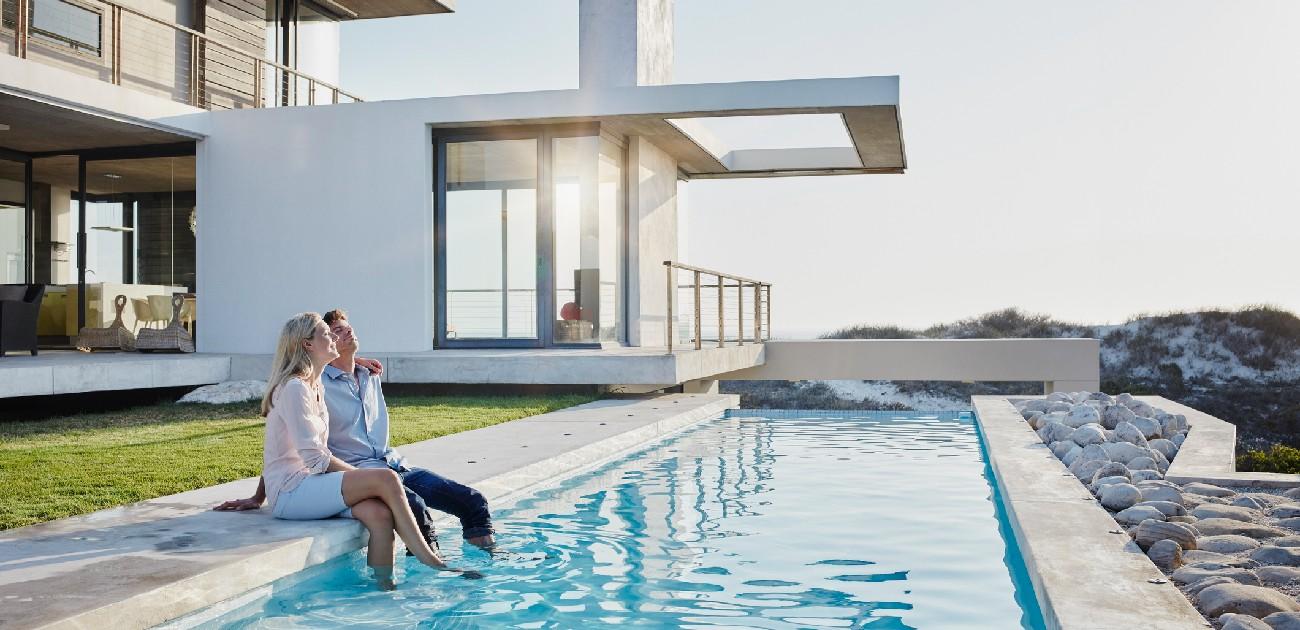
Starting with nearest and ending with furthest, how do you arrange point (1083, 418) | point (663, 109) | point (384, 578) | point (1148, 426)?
1. point (384, 578)
2. point (1148, 426)
3. point (1083, 418)
4. point (663, 109)

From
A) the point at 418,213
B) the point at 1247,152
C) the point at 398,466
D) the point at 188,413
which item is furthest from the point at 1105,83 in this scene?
the point at 398,466

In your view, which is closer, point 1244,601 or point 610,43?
point 1244,601

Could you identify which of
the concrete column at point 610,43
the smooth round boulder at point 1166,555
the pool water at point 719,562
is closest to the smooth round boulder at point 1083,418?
the pool water at point 719,562

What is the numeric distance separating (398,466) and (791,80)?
7751mm

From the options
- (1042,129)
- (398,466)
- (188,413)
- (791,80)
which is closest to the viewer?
(398,466)

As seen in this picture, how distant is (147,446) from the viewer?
7.28m

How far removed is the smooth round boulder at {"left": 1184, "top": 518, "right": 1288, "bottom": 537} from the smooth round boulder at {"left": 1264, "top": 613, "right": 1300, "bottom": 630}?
1.38m

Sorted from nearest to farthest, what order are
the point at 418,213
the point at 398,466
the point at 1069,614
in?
the point at 1069,614 → the point at 398,466 → the point at 418,213

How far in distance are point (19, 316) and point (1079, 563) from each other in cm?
1041

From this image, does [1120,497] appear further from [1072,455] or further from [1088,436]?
[1088,436]

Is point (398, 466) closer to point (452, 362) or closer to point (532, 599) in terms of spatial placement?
point (532, 599)

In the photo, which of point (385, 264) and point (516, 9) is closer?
point (385, 264)

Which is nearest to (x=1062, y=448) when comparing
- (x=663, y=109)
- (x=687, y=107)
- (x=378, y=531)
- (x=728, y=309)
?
(x=378, y=531)

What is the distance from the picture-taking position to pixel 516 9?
20031mm
